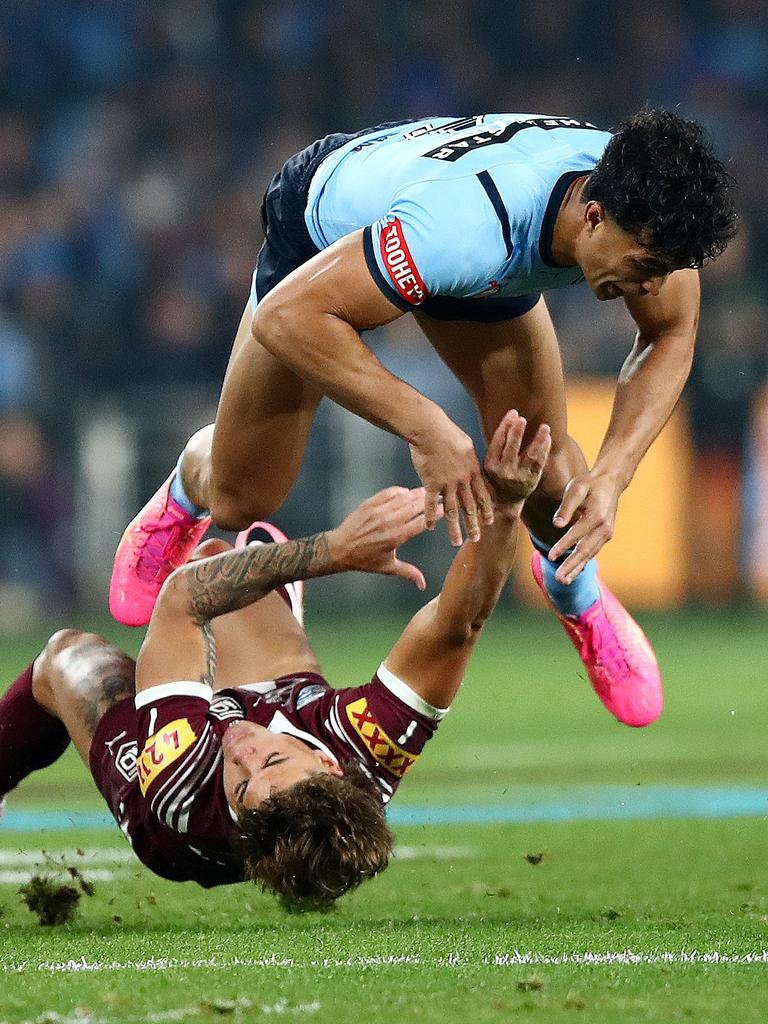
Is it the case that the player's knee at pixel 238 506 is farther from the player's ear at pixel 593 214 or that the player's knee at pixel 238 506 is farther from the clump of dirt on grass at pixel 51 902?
the player's ear at pixel 593 214

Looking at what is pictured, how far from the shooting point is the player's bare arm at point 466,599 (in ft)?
14.6

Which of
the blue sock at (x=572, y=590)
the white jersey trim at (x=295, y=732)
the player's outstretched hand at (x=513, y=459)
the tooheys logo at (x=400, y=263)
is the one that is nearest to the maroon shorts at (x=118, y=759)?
the white jersey trim at (x=295, y=732)

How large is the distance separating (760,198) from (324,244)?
11.3 m

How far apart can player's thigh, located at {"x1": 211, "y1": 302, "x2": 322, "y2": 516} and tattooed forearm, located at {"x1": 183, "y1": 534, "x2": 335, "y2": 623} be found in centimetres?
58

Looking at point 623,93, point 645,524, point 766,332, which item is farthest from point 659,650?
point 623,93

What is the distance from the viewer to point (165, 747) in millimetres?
4359

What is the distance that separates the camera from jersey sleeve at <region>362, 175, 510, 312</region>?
Result: 13.8 ft

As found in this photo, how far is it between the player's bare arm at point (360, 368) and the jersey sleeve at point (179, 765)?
30.8 inches

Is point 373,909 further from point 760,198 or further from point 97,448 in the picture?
point 760,198

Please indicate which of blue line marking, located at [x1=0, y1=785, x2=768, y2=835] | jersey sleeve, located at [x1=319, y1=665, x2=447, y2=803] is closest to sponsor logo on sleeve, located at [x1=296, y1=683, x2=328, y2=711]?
→ jersey sleeve, located at [x1=319, y1=665, x2=447, y2=803]

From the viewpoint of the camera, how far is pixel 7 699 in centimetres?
511

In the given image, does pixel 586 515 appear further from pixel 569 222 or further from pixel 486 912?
pixel 486 912

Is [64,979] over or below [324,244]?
below

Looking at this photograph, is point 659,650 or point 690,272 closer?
point 690,272
